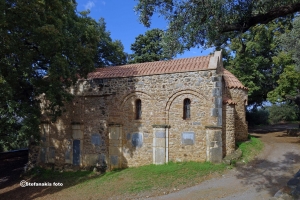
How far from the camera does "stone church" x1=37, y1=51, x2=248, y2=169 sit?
10695 mm

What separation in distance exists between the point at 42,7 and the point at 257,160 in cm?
1129

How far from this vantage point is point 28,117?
9.15m

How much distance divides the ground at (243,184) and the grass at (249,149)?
0.27 metres

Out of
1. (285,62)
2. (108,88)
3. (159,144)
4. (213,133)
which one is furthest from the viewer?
(285,62)

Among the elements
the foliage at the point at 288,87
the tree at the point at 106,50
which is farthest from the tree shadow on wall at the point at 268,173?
the tree at the point at 106,50

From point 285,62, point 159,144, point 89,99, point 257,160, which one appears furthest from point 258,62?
point 89,99

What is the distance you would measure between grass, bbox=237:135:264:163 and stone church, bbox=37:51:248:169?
62 cm

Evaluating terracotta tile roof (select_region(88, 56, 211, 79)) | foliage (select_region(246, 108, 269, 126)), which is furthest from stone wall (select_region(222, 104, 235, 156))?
foliage (select_region(246, 108, 269, 126))

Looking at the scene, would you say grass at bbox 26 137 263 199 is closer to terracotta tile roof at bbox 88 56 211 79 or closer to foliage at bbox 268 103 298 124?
terracotta tile roof at bbox 88 56 211 79

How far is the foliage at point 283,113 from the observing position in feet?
101

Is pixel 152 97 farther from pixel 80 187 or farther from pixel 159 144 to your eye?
pixel 80 187

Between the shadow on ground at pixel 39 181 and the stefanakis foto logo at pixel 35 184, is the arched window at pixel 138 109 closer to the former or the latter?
the shadow on ground at pixel 39 181

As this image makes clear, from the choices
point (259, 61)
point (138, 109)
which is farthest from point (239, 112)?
point (259, 61)

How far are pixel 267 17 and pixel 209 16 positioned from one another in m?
1.34
